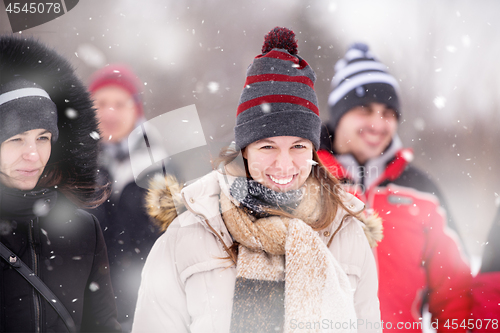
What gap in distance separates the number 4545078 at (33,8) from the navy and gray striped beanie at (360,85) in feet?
6.68

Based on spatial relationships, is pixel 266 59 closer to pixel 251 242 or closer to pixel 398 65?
pixel 251 242

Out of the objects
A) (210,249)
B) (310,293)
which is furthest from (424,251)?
(210,249)

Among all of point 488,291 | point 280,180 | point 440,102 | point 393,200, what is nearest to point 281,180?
point 280,180

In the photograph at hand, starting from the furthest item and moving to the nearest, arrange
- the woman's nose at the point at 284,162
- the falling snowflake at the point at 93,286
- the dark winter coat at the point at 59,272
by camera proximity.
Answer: the falling snowflake at the point at 93,286 < the woman's nose at the point at 284,162 < the dark winter coat at the point at 59,272

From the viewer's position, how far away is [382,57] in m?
3.62

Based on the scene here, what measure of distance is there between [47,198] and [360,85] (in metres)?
2.18

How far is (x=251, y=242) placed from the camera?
1259 mm

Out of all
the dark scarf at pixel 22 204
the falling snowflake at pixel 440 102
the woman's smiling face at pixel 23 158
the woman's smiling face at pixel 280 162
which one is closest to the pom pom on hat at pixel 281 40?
the woman's smiling face at pixel 280 162

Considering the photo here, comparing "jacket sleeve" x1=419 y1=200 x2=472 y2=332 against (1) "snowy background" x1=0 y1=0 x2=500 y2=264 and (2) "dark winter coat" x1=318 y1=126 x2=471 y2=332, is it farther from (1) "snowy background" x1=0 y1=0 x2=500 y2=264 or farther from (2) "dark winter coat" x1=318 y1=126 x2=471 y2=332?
(1) "snowy background" x1=0 y1=0 x2=500 y2=264

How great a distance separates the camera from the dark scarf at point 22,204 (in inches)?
46.6

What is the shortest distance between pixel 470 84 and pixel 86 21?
4231 millimetres

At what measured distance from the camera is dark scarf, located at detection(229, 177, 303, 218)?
1.34 m

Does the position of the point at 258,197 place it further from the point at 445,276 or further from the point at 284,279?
the point at 445,276

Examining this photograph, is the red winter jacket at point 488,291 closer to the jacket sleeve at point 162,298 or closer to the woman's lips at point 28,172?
the jacket sleeve at point 162,298
